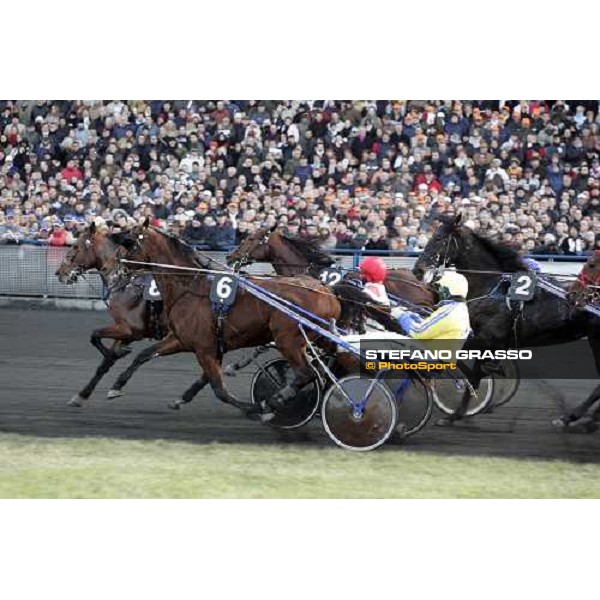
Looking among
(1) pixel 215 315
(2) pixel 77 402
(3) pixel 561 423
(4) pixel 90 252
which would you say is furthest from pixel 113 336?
(3) pixel 561 423

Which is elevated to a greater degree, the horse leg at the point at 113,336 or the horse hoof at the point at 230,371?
the horse leg at the point at 113,336

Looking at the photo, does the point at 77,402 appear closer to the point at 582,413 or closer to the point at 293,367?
the point at 293,367

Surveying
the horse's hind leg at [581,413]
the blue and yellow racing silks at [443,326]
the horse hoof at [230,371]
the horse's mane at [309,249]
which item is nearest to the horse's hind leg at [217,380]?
the blue and yellow racing silks at [443,326]

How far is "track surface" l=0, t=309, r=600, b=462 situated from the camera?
854 cm

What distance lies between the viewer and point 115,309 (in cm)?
1000

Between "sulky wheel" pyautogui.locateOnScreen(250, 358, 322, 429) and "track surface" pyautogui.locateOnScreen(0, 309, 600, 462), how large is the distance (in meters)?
0.12

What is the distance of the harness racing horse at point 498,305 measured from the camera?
31.4ft

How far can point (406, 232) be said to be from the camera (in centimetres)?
1569

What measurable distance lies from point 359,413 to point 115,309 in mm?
2950

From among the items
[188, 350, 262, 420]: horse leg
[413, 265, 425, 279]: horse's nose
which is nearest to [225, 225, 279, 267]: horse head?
[413, 265, 425, 279]: horse's nose

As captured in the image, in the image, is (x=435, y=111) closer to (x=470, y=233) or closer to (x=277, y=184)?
(x=277, y=184)

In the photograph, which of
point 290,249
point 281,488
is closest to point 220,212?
point 290,249

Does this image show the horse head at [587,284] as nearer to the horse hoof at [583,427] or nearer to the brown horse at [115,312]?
the horse hoof at [583,427]

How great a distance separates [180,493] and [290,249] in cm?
464
